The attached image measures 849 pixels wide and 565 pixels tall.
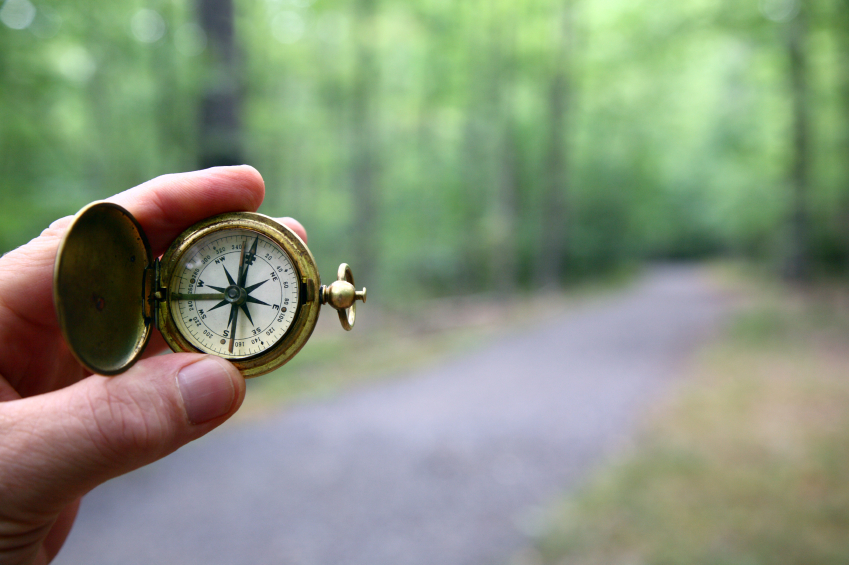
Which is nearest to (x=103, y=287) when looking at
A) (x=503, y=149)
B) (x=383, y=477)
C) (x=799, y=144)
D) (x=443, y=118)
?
(x=383, y=477)

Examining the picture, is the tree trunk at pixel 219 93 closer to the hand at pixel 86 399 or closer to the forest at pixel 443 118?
the forest at pixel 443 118

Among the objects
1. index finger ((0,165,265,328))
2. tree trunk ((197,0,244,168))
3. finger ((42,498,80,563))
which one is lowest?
finger ((42,498,80,563))

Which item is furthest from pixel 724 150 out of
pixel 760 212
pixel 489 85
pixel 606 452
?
pixel 606 452

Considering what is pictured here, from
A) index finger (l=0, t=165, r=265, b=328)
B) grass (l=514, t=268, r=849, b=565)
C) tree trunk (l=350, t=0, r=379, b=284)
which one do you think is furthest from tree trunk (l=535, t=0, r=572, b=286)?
index finger (l=0, t=165, r=265, b=328)

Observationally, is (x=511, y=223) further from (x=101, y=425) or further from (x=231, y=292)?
(x=101, y=425)

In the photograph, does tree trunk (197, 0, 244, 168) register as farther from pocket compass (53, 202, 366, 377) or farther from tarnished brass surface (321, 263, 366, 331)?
tarnished brass surface (321, 263, 366, 331)

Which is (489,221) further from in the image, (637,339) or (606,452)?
(606,452)

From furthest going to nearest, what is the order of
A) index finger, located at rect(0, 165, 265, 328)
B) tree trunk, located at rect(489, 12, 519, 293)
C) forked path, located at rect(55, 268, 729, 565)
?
tree trunk, located at rect(489, 12, 519, 293) → forked path, located at rect(55, 268, 729, 565) → index finger, located at rect(0, 165, 265, 328)
